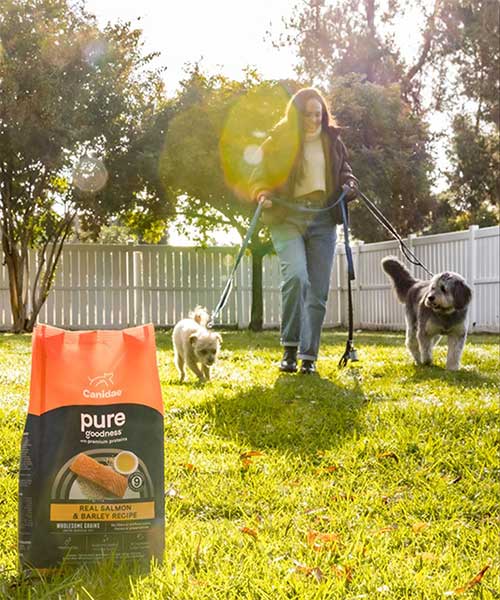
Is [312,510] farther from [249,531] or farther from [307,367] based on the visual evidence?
[307,367]

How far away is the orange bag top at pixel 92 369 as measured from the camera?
1.94 m

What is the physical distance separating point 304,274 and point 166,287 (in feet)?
39.8

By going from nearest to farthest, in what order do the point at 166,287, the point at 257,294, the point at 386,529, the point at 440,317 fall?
1. the point at 386,529
2. the point at 440,317
3. the point at 257,294
4. the point at 166,287

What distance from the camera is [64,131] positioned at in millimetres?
14211

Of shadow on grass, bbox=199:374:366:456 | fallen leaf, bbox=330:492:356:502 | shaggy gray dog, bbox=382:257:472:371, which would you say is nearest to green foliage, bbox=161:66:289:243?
shaggy gray dog, bbox=382:257:472:371

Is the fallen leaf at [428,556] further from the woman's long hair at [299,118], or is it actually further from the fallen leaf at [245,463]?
the woman's long hair at [299,118]

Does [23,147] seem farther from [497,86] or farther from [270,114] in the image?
[497,86]

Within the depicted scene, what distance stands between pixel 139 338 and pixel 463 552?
3.83 feet

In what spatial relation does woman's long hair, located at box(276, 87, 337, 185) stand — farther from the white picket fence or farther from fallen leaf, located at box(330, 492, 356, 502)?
the white picket fence

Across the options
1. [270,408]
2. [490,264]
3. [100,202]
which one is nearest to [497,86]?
[490,264]

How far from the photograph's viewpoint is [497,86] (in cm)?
Result: 2291

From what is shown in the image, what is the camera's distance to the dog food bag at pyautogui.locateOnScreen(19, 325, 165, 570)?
1897mm

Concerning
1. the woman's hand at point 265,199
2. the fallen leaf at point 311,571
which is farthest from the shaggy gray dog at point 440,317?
the fallen leaf at point 311,571

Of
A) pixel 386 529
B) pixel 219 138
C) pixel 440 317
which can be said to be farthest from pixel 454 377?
pixel 219 138
